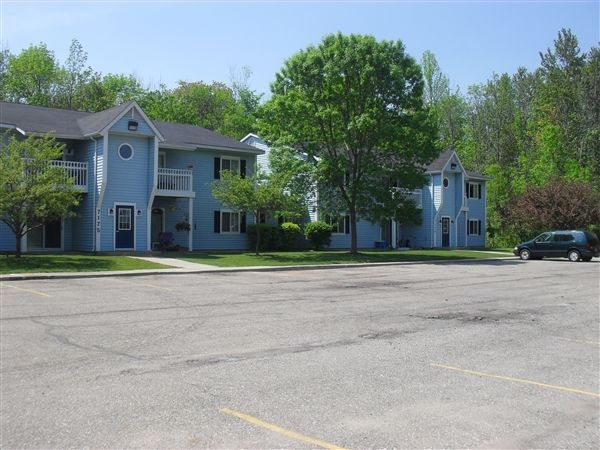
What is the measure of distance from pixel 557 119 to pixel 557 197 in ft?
77.3

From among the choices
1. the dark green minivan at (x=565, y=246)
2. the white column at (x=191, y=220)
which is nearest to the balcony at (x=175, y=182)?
the white column at (x=191, y=220)

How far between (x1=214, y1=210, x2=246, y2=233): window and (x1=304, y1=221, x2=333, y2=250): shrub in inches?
172

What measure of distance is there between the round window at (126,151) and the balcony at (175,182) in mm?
2268

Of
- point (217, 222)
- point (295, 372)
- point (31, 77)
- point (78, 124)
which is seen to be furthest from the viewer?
point (31, 77)

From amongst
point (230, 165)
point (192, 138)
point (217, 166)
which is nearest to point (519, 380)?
point (217, 166)

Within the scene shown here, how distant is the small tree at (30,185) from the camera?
2238 cm

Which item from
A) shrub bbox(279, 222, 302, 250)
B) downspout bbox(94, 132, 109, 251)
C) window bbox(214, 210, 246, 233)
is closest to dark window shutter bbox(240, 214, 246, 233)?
window bbox(214, 210, 246, 233)

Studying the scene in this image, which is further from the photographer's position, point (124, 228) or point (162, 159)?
point (162, 159)

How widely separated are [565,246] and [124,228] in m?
24.5

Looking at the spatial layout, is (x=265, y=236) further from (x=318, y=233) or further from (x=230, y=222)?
(x=318, y=233)

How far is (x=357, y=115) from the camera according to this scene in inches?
1294

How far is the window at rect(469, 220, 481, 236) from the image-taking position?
5294 cm

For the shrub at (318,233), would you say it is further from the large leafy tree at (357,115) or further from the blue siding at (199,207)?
the large leafy tree at (357,115)

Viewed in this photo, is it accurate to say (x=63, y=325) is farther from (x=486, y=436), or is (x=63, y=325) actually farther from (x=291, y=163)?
(x=291, y=163)
